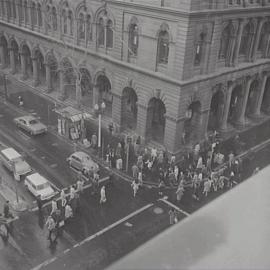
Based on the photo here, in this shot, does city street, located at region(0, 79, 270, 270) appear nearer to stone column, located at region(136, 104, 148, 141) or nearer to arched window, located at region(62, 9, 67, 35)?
stone column, located at region(136, 104, 148, 141)

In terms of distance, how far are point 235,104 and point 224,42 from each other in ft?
28.3

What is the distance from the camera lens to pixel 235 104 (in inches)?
1625

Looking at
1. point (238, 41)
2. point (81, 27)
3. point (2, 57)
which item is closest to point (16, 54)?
point (2, 57)

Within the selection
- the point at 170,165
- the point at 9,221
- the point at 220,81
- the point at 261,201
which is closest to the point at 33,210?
the point at 9,221

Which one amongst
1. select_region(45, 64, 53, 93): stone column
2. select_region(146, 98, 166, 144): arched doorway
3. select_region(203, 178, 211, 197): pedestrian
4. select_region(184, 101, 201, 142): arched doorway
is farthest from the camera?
select_region(45, 64, 53, 93): stone column

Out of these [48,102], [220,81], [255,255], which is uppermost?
[255,255]

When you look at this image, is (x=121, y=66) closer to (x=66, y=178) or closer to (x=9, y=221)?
(x=66, y=178)

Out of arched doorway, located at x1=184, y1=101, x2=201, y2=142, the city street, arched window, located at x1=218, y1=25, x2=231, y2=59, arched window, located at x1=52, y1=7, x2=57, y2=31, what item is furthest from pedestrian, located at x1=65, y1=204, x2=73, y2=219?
arched window, located at x1=52, y1=7, x2=57, y2=31

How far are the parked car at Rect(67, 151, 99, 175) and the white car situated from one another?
3570mm

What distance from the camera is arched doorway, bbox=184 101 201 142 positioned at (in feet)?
113

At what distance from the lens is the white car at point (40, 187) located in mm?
25859

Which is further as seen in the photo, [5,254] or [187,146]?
[187,146]

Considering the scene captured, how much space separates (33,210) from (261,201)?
23794mm

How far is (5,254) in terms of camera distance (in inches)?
827
